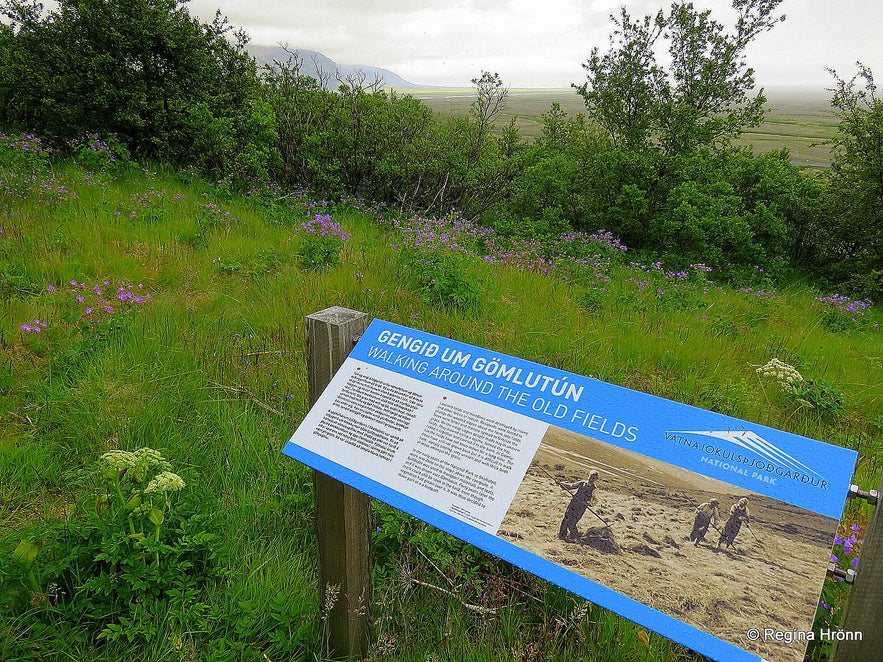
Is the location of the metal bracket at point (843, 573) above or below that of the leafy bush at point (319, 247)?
above

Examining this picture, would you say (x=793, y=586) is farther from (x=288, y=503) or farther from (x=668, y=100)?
(x=668, y=100)

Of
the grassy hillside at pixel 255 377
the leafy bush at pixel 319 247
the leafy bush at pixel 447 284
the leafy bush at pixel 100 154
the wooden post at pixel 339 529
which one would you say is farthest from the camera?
the leafy bush at pixel 100 154

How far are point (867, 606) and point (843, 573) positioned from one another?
0.07 m

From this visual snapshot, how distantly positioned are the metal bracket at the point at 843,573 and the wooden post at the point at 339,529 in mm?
1341

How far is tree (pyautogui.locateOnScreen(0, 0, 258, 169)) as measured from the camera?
23.3 feet

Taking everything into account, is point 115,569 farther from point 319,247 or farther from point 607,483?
point 319,247

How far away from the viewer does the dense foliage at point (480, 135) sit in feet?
23.8

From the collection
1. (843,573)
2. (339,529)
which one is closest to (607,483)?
(843,573)

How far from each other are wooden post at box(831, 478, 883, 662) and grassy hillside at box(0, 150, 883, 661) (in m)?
0.92

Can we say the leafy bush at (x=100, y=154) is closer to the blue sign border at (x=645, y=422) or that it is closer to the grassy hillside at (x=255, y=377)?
the grassy hillside at (x=255, y=377)

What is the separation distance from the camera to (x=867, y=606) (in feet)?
3.61

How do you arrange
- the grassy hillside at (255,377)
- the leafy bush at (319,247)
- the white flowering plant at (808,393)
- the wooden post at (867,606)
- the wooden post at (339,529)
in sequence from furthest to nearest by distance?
the leafy bush at (319,247) → the white flowering plant at (808,393) → the grassy hillside at (255,377) → the wooden post at (339,529) → the wooden post at (867,606)

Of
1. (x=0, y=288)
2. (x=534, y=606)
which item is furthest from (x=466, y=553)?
(x=0, y=288)

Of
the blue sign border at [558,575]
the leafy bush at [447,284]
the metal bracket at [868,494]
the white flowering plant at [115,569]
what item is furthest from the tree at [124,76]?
the metal bracket at [868,494]
